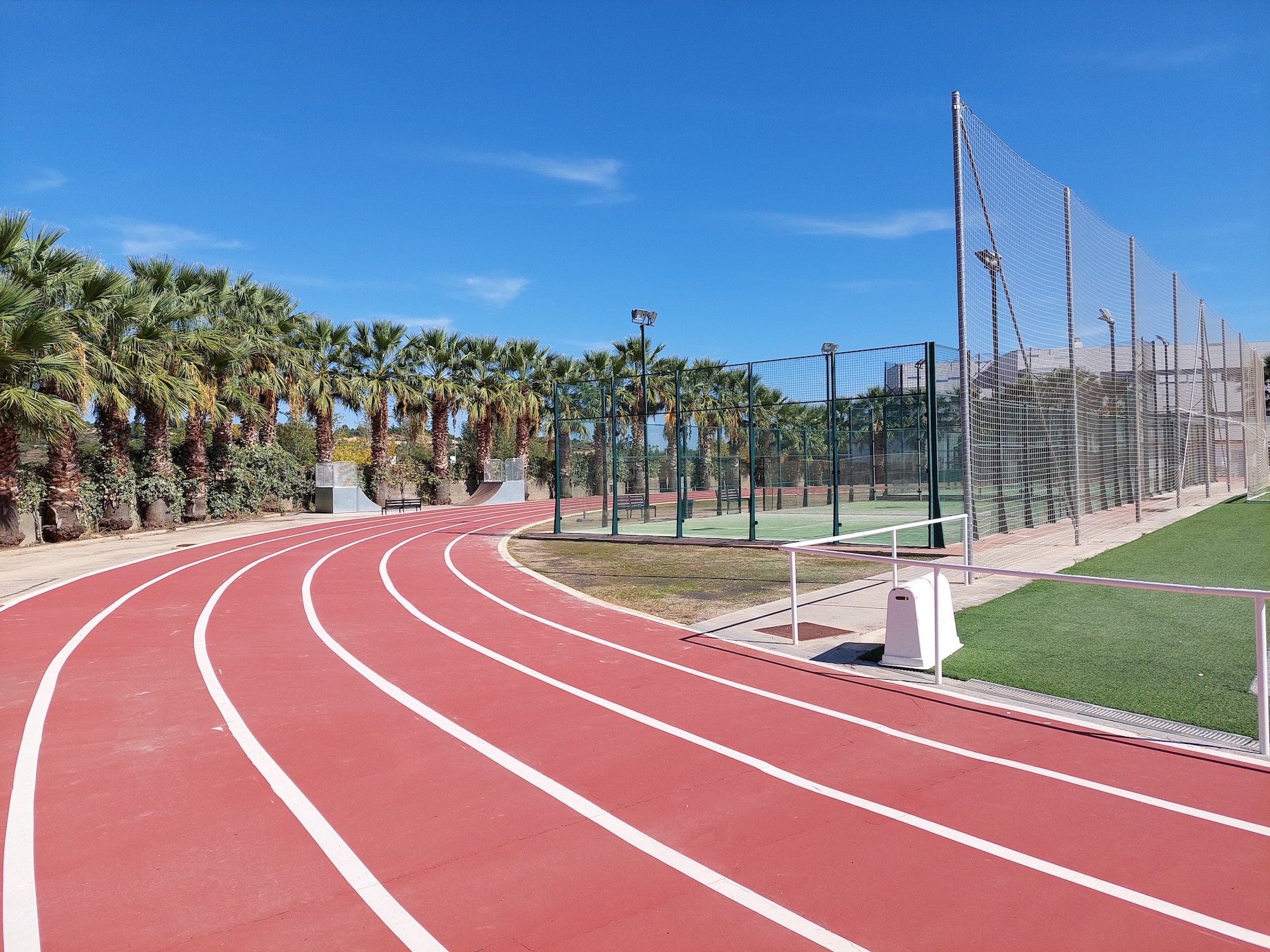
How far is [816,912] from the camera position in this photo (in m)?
3.49

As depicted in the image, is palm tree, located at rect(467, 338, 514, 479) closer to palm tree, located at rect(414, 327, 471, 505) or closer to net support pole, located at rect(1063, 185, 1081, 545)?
palm tree, located at rect(414, 327, 471, 505)

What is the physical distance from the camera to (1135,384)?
21.6 meters

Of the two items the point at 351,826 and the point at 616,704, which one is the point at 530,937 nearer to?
the point at 351,826

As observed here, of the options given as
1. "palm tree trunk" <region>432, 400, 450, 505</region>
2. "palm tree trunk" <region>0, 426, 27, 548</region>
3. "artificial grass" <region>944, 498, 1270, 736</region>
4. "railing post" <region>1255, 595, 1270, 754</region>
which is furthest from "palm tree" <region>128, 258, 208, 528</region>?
"railing post" <region>1255, 595, 1270, 754</region>

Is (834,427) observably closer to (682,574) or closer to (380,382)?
(682,574)

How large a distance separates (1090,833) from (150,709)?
6.83 m

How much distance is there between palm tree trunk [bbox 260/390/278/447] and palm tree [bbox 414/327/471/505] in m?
7.19

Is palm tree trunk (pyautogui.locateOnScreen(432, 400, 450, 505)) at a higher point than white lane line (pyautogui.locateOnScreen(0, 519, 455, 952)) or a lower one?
higher

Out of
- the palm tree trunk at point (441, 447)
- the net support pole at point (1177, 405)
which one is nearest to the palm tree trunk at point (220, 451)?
A: the palm tree trunk at point (441, 447)

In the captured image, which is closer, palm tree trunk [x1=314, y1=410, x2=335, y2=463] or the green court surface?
the green court surface

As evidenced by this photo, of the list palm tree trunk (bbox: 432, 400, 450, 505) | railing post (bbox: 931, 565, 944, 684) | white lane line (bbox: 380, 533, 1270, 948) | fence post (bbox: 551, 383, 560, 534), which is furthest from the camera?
palm tree trunk (bbox: 432, 400, 450, 505)

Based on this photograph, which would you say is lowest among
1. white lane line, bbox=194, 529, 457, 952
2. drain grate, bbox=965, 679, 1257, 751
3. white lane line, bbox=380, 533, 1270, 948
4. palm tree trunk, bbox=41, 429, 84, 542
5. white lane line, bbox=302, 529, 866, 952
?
drain grate, bbox=965, 679, 1257, 751

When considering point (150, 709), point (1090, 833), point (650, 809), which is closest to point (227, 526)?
point (150, 709)

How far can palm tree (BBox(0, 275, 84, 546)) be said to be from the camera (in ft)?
58.7
